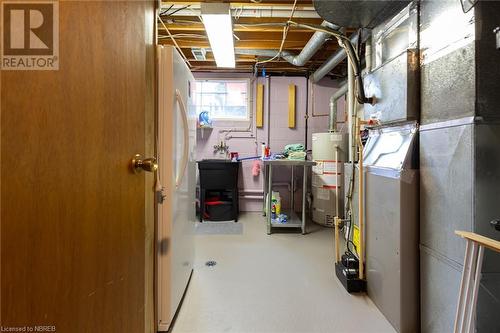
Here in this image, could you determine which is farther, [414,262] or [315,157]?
[315,157]

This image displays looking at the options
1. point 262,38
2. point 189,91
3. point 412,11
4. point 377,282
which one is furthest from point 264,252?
point 262,38

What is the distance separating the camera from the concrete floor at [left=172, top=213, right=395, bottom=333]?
5.42ft

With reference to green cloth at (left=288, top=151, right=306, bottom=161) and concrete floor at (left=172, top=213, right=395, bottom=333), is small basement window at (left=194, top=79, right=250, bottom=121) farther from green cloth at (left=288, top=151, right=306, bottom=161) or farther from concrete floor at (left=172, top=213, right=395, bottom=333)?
concrete floor at (left=172, top=213, right=395, bottom=333)

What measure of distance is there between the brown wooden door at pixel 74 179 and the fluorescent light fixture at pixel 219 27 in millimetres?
1351

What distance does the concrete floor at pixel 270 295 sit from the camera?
1.65 metres

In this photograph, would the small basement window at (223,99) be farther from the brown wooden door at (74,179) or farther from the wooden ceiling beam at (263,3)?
the brown wooden door at (74,179)

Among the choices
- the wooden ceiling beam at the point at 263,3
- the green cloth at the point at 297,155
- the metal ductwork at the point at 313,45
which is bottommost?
the green cloth at the point at 297,155

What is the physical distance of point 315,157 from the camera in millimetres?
3869

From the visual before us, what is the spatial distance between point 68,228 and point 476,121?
1573 mm

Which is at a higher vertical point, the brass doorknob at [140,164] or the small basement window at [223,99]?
the small basement window at [223,99]

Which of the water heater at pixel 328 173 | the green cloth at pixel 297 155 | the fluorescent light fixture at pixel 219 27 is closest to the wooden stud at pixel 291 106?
the water heater at pixel 328 173

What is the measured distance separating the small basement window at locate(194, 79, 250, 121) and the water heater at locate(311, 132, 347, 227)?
5.00ft

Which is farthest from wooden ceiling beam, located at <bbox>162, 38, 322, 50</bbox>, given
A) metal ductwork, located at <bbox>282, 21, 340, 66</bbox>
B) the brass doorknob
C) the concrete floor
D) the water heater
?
the brass doorknob

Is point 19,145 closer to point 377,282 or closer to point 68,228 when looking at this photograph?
point 68,228
